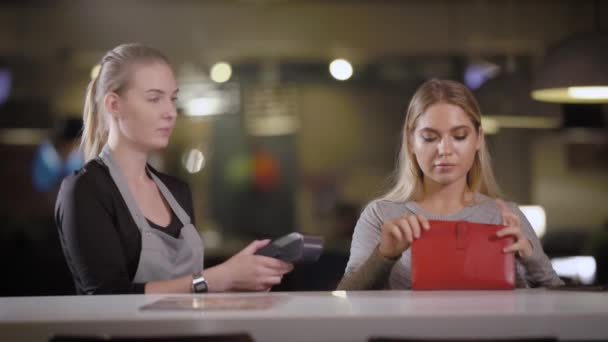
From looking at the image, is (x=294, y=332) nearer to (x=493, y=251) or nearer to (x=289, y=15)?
(x=493, y=251)

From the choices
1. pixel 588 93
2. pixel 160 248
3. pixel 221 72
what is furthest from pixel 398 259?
pixel 221 72

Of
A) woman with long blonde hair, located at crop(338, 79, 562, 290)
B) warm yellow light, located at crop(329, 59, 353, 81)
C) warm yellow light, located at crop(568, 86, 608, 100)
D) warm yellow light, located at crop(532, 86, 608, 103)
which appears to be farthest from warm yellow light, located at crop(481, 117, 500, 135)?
woman with long blonde hair, located at crop(338, 79, 562, 290)

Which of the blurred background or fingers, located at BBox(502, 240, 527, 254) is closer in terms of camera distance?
fingers, located at BBox(502, 240, 527, 254)

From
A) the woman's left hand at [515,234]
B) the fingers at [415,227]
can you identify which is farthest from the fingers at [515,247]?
the fingers at [415,227]

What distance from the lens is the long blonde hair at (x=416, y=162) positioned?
8.51 ft

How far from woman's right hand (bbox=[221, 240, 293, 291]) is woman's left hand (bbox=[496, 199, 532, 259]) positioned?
56 cm

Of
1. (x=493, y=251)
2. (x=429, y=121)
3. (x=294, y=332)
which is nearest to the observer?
(x=294, y=332)

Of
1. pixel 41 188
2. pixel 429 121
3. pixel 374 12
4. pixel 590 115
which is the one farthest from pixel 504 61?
pixel 429 121

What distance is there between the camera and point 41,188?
7.72 metres

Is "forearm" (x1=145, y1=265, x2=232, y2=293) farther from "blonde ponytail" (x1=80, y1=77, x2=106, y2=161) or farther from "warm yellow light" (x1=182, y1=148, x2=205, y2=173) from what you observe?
"warm yellow light" (x1=182, y1=148, x2=205, y2=173)

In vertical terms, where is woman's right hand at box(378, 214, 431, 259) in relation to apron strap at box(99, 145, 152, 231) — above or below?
below

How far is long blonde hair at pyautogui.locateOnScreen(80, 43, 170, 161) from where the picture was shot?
8.31 ft

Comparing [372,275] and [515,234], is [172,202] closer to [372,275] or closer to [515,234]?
[372,275]

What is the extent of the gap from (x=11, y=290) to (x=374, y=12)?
12.3 ft
